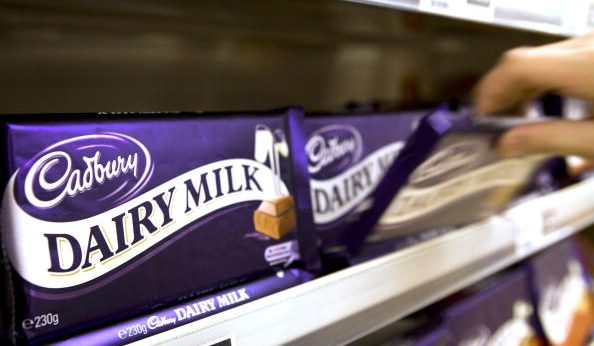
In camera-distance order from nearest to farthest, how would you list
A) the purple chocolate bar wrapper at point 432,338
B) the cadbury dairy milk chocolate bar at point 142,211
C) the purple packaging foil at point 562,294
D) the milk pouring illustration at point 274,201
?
the cadbury dairy milk chocolate bar at point 142,211 → the milk pouring illustration at point 274,201 → the purple chocolate bar wrapper at point 432,338 → the purple packaging foil at point 562,294

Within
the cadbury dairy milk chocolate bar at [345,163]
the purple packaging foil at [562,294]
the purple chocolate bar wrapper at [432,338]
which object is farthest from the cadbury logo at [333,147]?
the purple packaging foil at [562,294]

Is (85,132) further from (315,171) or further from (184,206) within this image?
(315,171)

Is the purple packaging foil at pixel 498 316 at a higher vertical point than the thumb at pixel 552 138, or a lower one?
lower

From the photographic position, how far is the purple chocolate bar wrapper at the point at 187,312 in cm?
48

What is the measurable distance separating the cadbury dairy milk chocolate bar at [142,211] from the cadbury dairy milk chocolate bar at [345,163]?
52mm

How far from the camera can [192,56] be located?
915mm

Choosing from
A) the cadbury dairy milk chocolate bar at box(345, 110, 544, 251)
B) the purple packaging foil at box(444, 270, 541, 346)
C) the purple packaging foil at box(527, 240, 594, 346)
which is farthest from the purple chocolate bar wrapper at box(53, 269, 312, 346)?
the purple packaging foil at box(527, 240, 594, 346)

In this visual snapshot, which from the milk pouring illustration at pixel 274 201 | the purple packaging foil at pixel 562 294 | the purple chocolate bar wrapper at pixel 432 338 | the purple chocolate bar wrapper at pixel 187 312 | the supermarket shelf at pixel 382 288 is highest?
the milk pouring illustration at pixel 274 201

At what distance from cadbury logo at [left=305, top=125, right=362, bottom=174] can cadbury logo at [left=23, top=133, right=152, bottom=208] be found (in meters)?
0.22

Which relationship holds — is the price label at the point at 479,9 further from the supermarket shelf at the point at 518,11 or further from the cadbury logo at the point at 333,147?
the cadbury logo at the point at 333,147

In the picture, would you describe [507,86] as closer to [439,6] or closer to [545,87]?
[545,87]

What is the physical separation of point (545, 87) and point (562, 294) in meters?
0.58

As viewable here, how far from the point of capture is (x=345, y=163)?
716 mm

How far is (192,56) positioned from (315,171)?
1.11 ft
